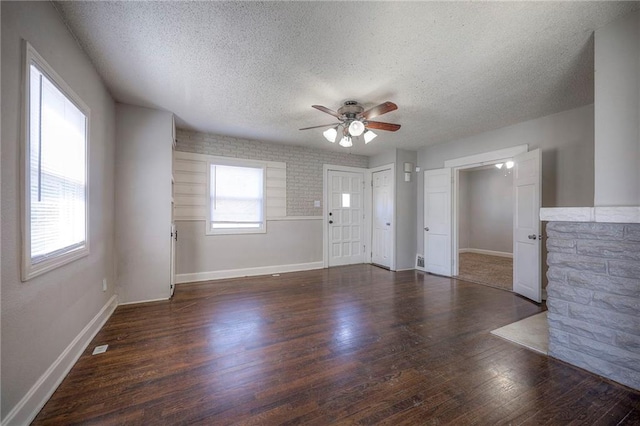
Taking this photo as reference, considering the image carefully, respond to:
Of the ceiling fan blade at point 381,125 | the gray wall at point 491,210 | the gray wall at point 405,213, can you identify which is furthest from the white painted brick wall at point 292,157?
the gray wall at point 491,210

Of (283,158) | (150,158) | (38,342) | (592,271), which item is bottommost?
(38,342)

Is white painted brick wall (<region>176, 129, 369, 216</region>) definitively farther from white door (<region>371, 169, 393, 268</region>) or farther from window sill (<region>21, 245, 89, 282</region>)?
window sill (<region>21, 245, 89, 282</region>)

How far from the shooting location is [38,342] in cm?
166

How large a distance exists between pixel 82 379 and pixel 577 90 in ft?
17.7

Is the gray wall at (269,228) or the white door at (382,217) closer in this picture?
the gray wall at (269,228)

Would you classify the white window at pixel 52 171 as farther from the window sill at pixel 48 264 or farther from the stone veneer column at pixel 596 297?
the stone veneer column at pixel 596 297

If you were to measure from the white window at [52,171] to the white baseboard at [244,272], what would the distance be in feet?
7.31

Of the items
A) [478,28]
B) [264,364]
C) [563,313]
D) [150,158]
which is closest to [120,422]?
[264,364]

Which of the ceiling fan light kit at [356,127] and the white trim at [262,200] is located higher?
the ceiling fan light kit at [356,127]

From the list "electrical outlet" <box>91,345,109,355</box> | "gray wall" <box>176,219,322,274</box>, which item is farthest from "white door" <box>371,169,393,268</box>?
"electrical outlet" <box>91,345,109,355</box>

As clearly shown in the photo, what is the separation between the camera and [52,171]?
185cm

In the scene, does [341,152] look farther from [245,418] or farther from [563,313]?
[245,418]

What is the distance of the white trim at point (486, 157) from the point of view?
402 cm

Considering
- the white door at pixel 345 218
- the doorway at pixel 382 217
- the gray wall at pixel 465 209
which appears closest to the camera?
the doorway at pixel 382 217
